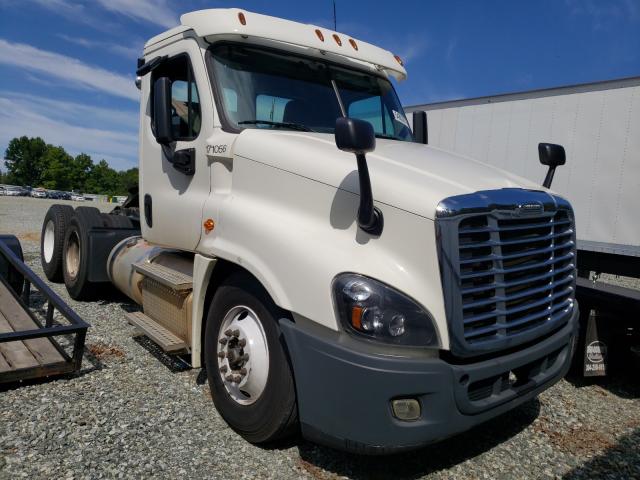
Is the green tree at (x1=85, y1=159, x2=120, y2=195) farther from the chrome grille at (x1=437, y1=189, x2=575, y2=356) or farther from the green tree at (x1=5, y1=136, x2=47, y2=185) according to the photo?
the chrome grille at (x1=437, y1=189, x2=575, y2=356)

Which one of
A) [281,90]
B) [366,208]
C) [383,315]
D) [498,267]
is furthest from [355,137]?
[281,90]

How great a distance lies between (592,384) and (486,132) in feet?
17.9

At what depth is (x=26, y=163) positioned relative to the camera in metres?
110

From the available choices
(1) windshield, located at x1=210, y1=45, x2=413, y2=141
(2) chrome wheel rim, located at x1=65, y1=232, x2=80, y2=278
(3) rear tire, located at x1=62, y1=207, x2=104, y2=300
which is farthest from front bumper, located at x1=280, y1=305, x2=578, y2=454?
(2) chrome wheel rim, located at x1=65, y1=232, x2=80, y2=278

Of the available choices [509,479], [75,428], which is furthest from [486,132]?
[75,428]

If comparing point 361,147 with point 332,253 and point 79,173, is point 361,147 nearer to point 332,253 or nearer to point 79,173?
point 332,253

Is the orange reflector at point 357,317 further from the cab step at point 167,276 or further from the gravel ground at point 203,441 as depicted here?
the cab step at point 167,276

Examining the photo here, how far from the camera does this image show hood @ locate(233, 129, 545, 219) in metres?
2.53

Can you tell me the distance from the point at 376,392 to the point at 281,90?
231 cm

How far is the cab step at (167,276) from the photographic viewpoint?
3.64 metres

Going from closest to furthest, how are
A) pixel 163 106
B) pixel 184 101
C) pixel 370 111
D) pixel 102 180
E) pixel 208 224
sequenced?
pixel 208 224, pixel 163 106, pixel 184 101, pixel 370 111, pixel 102 180

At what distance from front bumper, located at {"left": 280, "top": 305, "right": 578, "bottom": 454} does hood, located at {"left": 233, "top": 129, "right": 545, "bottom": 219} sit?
755mm

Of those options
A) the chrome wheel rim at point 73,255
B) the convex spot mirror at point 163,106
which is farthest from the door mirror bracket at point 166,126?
the chrome wheel rim at point 73,255

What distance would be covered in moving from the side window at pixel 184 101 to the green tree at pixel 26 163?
122540 millimetres
